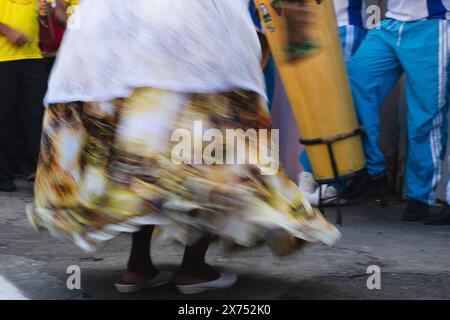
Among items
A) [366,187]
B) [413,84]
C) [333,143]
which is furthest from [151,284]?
[413,84]

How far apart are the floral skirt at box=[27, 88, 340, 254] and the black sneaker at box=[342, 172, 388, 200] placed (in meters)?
1.73

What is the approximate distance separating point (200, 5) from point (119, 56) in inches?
13.4

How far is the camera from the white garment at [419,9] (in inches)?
218

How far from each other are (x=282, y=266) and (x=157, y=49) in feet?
4.38

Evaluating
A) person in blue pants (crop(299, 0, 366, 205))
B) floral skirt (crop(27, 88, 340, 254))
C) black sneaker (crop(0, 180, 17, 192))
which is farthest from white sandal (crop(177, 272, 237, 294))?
black sneaker (crop(0, 180, 17, 192))

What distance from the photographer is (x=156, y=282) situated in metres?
3.94

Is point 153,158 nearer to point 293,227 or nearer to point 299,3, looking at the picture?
point 293,227

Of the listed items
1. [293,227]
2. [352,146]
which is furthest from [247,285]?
[352,146]

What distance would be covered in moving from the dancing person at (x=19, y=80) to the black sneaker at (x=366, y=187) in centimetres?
262

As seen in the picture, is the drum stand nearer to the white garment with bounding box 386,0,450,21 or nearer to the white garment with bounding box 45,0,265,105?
the white garment with bounding box 386,0,450,21

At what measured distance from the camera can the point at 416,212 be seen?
19.0ft

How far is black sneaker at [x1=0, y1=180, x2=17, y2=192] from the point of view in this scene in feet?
22.8

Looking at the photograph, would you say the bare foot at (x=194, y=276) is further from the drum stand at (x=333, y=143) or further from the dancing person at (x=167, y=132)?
the drum stand at (x=333, y=143)

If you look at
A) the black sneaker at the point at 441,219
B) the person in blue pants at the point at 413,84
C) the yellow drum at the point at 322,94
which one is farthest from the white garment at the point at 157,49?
the black sneaker at the point at 441,219
